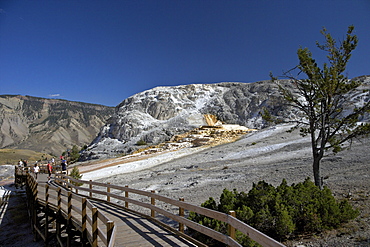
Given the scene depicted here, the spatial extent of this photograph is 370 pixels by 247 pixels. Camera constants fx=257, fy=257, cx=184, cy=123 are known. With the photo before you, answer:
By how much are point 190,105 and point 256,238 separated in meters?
63.1

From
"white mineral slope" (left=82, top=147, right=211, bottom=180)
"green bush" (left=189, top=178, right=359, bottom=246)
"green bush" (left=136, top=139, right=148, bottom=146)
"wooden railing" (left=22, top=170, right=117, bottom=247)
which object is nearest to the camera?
"wooden railing" (left=22, top=170, right=117, bottom=247)

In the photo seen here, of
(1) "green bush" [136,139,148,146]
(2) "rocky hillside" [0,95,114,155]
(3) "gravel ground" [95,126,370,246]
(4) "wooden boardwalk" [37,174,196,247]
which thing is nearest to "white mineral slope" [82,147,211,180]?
(3) "gravel ground" [95,126,370,246]

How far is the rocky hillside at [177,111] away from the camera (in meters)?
51.2

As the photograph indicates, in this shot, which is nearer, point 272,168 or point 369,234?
point 369,234

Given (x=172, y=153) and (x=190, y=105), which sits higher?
(x=190, y=105)

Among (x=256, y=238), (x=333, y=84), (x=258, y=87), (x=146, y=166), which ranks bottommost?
(x=146, y=166)

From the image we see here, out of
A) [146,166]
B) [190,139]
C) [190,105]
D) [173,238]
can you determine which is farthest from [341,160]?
[190,105]

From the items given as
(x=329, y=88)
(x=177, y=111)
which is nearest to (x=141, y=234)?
(x=329, y=88)

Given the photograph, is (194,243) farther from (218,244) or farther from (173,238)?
(218,244)

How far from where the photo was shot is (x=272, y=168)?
1709 cm

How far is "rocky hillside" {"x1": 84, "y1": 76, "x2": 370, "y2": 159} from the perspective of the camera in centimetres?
5125

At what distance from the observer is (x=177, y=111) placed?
63344 millimetres

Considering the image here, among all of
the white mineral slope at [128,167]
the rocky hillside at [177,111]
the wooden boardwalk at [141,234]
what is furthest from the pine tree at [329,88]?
the rocky hillside at [177,111]

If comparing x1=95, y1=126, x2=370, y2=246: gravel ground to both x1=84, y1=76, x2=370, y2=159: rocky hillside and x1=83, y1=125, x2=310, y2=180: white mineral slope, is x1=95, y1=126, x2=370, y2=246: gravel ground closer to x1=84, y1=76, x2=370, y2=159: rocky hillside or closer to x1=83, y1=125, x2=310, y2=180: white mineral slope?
x1=83, y1=125, x2=310, y2=180: white mineral slope
